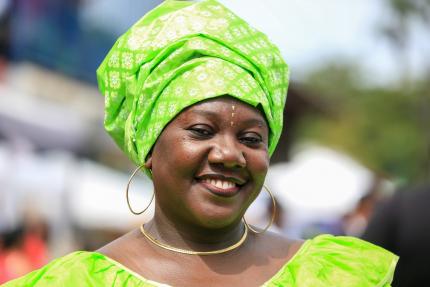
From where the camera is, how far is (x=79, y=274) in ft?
9.27

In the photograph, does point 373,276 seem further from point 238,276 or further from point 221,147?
point 221,147

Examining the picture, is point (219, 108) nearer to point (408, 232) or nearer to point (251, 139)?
point (251, 139)

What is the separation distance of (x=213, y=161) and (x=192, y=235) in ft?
0.96

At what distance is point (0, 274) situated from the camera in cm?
820

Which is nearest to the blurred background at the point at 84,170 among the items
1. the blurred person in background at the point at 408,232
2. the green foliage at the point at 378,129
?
the blurred person in background at the point at 408,232

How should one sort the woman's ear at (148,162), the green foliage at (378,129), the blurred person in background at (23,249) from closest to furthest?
the woman's ear at (148,162) → the blurred person in background at (23,249) → the green foliage at (378,129)

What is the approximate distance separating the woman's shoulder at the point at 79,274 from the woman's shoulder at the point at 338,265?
0.48m

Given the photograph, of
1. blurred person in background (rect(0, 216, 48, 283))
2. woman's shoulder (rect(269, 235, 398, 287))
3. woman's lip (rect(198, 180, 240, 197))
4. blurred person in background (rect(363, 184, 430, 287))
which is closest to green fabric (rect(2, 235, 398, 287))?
woman's shoulder (rect(269, 235, 398, 287))

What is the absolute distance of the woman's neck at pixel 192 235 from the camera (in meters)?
2.99

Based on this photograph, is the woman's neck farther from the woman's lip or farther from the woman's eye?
the woman's eye

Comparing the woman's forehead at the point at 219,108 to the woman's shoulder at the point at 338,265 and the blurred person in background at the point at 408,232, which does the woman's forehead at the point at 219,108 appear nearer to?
the woman's shoulder at the point at 338,265

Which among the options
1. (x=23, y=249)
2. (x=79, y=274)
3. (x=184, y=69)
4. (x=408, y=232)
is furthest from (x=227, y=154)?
(x=23, y=249)

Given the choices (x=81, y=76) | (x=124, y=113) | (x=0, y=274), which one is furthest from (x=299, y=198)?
(x=124, y=113)

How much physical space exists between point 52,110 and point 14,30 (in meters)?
1.39
